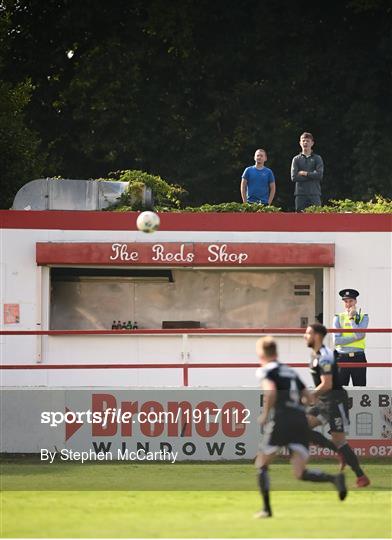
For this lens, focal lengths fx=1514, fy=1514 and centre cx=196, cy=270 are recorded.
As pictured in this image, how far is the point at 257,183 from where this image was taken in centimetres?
2470

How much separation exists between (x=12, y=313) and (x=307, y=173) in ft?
17.6

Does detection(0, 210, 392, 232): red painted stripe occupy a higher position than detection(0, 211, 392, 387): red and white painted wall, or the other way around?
detection(0, 210, 392, 232): red painted stripe

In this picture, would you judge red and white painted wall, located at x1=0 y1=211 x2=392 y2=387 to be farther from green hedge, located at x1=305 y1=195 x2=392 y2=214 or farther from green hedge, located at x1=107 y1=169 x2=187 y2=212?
green hedge, located at x1=107 y1=169 x2=187 y2=212

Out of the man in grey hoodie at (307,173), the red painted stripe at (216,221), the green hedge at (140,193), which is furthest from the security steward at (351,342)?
the green hedge at (140,193)

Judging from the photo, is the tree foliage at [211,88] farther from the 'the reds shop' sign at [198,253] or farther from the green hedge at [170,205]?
the 'the reds shop' sign at [198,253]

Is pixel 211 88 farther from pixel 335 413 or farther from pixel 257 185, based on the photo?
pixel 335 413

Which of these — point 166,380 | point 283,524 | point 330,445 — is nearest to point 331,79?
point 166,380

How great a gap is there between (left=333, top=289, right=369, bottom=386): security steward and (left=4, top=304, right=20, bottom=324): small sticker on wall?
485cm

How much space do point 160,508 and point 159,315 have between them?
844 cm

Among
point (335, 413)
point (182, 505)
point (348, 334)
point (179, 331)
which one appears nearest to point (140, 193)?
point (179, 331)

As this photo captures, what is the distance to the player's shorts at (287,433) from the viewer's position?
14.4m

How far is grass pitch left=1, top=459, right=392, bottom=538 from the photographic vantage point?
13.9 meters

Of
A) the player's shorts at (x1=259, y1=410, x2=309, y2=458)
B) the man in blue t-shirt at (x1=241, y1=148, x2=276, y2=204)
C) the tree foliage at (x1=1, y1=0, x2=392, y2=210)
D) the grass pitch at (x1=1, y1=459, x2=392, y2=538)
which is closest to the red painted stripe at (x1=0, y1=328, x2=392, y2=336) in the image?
the grass pitch at (x1=1, y1=459, x2=392, y2=538)

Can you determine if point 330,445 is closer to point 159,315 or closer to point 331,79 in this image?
point 159,315
